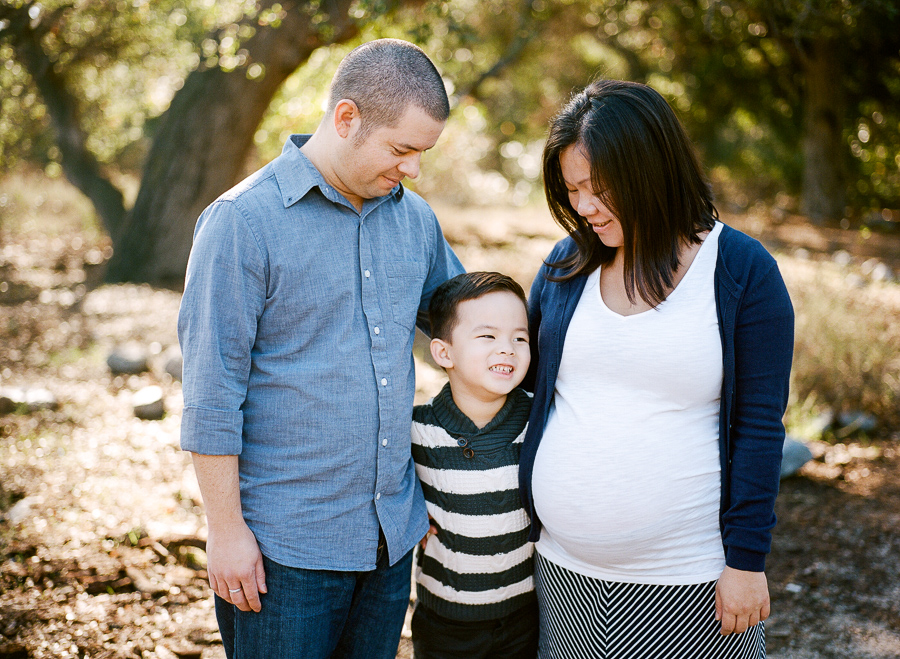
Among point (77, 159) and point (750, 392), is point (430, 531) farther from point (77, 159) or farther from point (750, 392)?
point (77, 159)

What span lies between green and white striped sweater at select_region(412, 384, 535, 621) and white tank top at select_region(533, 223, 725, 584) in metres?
0.23

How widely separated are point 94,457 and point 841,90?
13.1m

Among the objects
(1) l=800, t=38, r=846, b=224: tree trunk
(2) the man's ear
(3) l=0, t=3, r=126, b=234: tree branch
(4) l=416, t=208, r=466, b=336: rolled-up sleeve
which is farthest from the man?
(1) l=800, t=38, r=846, b=224: tree trunk

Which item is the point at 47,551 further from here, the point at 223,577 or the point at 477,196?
the point at 477,196

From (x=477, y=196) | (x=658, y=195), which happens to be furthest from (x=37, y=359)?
(x=477, y=196)

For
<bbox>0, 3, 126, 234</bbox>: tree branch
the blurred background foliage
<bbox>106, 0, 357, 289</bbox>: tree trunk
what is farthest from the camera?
<bbox>0, 3, 126, 234</bbox>: tree branch

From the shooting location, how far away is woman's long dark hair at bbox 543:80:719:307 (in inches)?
73.6

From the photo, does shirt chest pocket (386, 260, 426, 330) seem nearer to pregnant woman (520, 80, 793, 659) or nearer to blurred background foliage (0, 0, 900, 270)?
pregnant woman (520, 80, 793, 659)

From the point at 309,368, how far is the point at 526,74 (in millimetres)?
16731

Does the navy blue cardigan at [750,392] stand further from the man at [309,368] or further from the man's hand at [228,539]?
the man's hand at [228,539]

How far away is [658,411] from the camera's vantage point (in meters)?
1.82

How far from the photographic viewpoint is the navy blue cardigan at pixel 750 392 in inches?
68.1

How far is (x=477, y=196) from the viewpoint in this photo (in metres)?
14.2

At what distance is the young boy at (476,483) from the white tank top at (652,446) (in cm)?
25
